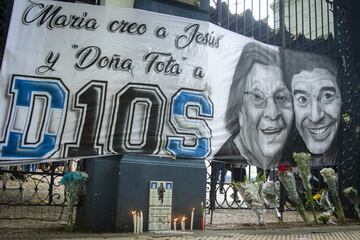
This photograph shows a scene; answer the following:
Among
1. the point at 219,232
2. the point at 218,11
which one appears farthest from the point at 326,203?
the point at 218,11

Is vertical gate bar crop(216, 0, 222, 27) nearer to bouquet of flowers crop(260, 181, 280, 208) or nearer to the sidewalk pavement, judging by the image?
bouquet of flowers crop(260, 181, 280, 208)

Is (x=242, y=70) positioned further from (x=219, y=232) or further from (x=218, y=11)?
(x=219, y=232)

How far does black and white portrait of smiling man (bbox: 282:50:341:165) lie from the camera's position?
27.7 ft

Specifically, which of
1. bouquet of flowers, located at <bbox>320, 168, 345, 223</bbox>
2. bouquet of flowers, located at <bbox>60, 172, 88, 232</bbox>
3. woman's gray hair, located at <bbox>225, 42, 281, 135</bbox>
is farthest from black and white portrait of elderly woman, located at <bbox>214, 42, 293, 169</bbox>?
bouquet of flowers, located at <bbox>60, 172, 88, 232</bbox>

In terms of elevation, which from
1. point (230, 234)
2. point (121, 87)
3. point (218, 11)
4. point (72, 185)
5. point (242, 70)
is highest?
point (218, 11)

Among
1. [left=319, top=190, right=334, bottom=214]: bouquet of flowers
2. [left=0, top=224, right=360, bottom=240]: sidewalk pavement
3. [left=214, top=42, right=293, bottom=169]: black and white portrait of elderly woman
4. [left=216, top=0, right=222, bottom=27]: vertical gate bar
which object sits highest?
[left=216, top=0, right=222, bottom=27]: vertical gate bar

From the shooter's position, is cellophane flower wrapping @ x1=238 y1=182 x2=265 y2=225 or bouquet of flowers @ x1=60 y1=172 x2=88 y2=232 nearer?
bouquet of flowers @ x1=60 y1=172 x2=88 y2=232

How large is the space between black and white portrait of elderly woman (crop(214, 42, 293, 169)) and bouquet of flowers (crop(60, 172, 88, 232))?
243 centimetres

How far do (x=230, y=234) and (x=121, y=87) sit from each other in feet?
8.91

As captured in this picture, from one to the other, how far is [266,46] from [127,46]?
3.06 m

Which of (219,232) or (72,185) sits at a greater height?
(72,185)

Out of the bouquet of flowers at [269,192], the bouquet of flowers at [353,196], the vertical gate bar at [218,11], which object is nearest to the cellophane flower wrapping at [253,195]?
the bouquet of flowers at [269,192]

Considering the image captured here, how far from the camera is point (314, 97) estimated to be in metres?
8.64

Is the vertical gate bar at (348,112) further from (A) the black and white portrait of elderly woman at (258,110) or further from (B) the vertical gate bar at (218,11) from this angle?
(B) the vertical gate bar at (218,11)
